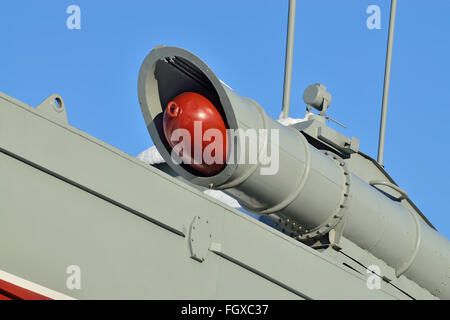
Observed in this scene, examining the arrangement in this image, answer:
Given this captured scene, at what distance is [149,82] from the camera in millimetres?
6594

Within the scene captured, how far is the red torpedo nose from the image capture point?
20.7 ft

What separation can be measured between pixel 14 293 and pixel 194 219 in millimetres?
1470

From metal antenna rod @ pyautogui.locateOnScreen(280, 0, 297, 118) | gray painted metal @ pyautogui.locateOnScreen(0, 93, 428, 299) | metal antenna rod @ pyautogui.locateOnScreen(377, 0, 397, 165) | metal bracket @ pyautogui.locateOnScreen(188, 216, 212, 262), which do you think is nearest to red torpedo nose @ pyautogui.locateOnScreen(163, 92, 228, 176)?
gray painted metal @ pyautogui.locateOnScreen(0, 93, 428, 299)

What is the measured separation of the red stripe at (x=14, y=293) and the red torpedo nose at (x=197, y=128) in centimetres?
200

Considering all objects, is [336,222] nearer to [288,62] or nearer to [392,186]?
[392,186]

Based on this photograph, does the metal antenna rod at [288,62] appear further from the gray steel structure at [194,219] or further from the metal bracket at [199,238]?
the metal bracket at [199,238]

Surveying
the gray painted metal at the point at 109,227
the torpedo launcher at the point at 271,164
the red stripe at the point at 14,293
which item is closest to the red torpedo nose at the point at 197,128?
the torpedo launcher at the point at 271,164

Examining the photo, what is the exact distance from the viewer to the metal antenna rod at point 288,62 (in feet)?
31.1

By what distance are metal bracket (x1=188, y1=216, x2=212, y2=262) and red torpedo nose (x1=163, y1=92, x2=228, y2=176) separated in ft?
2.55

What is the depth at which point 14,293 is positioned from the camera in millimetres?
4758

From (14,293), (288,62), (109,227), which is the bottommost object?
(14,293)

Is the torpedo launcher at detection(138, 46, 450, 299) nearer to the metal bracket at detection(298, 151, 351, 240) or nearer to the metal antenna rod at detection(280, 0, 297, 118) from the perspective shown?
the metal bracket at detection(298, 151, 351, 240)

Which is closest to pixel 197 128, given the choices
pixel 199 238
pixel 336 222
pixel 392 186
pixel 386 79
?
pixel 199 238
